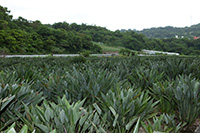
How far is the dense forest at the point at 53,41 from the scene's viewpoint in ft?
186

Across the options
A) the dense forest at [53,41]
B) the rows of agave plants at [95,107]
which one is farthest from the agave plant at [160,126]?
the dense forest at [53,41]

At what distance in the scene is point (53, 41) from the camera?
7031 centimetres

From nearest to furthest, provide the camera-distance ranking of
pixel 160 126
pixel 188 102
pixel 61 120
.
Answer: pixel 61 120
pixel 160 126
pixel 188 102

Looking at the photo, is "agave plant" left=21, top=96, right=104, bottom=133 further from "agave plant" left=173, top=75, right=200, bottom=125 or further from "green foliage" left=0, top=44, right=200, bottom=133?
"agave plant" left=173, top=75, right=200, bottom=125

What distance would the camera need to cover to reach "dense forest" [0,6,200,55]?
186 feet

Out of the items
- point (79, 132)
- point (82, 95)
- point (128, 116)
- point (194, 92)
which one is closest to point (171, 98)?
point (194, 92)

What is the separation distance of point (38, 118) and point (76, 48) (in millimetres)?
79715

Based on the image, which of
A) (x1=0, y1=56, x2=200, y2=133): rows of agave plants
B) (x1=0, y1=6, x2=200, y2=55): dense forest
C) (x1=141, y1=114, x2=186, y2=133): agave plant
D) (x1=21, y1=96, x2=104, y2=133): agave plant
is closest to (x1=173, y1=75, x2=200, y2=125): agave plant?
(x1=0, y1=56, x2=200, y2=133): rows of agave plants

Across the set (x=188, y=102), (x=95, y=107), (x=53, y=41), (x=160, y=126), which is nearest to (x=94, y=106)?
(x=95, y=107)

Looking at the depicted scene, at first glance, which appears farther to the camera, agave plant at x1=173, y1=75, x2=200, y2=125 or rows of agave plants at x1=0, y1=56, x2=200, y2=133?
agave plant at x1=173, y1=75, x2=200, y2=125

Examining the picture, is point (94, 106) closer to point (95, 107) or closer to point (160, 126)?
point (95, 107)

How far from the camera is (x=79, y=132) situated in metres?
1.57

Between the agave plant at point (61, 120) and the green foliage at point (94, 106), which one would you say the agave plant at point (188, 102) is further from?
the agave plant at point (61, 120)

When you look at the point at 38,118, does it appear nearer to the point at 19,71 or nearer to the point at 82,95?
the point at 82,95
